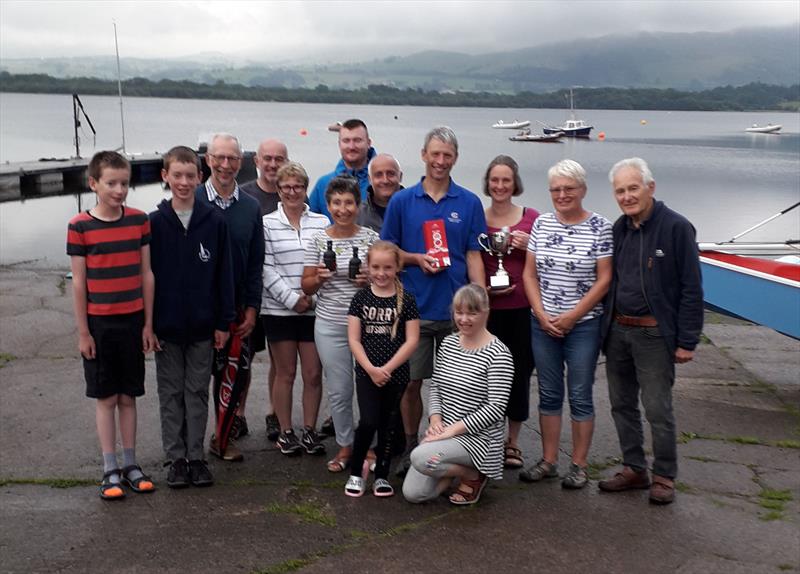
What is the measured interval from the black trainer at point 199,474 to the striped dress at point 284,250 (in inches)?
39.3

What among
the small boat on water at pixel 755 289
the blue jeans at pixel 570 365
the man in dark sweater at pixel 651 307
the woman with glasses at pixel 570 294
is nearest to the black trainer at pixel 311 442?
the woman with glasses at pixel 570 294

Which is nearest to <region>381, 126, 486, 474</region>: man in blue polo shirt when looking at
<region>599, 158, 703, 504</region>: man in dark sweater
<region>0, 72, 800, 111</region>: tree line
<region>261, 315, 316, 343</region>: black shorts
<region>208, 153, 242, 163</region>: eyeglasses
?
<region>261, 315, 316, 343</region>: black shorts

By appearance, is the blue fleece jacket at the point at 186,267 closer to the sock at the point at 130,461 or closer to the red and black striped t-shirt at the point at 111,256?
the red and black striped t-shirt at the point at 111,256

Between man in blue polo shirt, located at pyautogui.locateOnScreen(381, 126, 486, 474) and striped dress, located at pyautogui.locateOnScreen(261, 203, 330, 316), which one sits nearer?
man in blue polo shirt, located at pyautogui.locateOnScreen(381, 126, 486, 474)

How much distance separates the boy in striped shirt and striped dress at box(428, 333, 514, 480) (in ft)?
5.28

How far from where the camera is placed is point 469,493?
4.46 meters

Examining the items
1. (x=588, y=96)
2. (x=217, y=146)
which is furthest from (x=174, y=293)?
(x=588, y=96)

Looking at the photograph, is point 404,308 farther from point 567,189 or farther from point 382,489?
point 567,189

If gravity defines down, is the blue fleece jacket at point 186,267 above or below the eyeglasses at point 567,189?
below

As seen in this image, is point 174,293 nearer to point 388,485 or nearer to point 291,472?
point 291,472

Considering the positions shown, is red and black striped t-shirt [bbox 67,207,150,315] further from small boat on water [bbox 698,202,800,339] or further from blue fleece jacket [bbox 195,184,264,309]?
small boat on water [bbox 698,202,800,339]

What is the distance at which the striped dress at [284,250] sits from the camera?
5.03 meters

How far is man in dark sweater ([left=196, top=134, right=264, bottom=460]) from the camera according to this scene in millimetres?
4816

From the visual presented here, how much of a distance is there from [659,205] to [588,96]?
201457 millimetres
